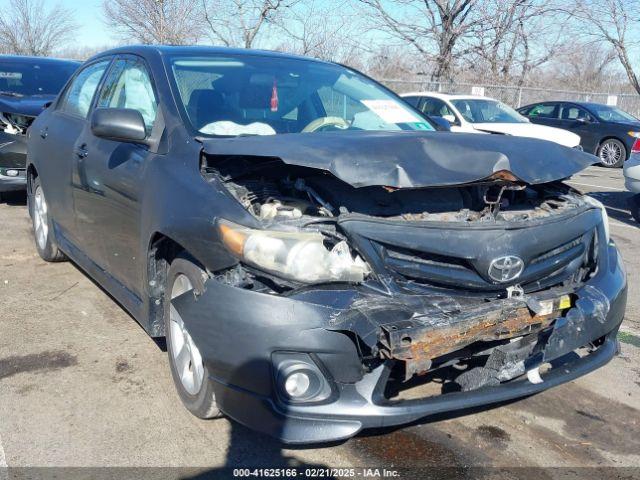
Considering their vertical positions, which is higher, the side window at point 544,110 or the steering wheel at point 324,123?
the steering wheel at point 324,123

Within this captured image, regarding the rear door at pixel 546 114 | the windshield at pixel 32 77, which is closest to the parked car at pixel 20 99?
the windshield at pixel 32 77

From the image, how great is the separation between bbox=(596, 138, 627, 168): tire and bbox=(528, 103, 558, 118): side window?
163 centimetres

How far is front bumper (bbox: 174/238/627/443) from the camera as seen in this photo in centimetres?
249

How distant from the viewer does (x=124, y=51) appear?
4.27m

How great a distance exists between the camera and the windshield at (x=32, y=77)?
873cm

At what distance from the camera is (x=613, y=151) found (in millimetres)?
15359

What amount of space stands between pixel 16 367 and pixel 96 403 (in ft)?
2.37

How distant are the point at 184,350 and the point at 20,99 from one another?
6153 millimetres

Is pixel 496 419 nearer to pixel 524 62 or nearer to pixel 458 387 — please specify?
pixel 458 387

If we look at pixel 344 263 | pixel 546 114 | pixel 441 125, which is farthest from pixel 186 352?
pixel 546 114

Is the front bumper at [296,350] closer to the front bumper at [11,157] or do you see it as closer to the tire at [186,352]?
the tire at [186,352]

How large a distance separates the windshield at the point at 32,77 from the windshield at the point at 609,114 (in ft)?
40.0

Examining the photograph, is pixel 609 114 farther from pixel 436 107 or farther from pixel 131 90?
pixel 131 90

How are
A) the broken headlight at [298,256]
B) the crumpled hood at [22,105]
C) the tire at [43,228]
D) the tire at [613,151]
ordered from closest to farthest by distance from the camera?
the broken headlight at [298,256], the tire at [43,228], the crumpled hood at [22,105], the tire at [613,151]
